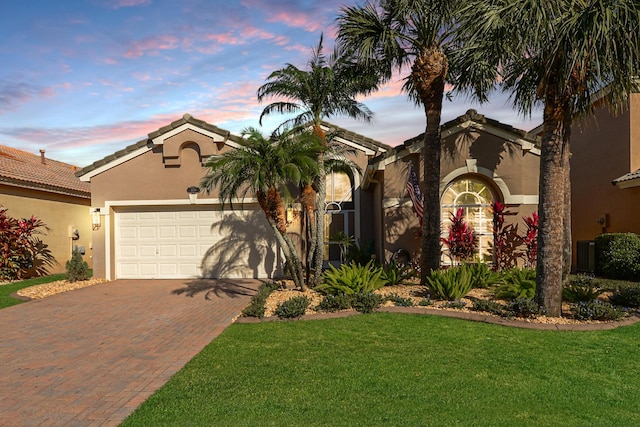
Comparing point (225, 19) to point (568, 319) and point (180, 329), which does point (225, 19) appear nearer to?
point (180, 329)

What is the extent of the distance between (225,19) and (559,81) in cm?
734

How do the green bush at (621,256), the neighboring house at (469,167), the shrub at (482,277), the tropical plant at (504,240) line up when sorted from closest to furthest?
1. the shrub at (482,277)
2. the tropical plant at (504,240)
3. the neighboring house at (469,167)
4. the green bush at (621,256)

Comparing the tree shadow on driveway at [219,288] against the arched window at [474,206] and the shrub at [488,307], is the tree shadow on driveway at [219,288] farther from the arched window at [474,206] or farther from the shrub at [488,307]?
the shrub at [488,307]

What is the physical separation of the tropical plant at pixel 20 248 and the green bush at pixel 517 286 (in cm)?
1461

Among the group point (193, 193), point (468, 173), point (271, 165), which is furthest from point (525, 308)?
point (193, 193)

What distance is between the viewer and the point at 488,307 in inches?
358

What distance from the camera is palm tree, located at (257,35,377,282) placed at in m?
11.6

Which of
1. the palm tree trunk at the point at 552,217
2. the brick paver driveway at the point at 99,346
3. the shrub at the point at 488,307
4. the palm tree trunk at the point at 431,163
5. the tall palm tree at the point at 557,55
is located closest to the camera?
the brick paver driveway at the point at 99,346

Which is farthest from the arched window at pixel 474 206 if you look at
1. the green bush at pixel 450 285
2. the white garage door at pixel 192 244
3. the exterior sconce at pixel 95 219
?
the exterior sconce at pixel 95 219

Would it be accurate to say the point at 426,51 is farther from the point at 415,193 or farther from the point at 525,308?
the point at 525,308

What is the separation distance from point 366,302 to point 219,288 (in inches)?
216

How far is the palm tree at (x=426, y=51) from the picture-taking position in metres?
10.6

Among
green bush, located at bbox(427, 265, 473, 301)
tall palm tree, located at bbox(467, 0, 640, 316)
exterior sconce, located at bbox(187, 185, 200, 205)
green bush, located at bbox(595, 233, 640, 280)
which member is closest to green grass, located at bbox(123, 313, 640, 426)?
green bush, located at bbox(427, 265, 473, 301)

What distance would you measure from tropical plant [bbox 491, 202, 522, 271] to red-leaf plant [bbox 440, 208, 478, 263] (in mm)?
617
